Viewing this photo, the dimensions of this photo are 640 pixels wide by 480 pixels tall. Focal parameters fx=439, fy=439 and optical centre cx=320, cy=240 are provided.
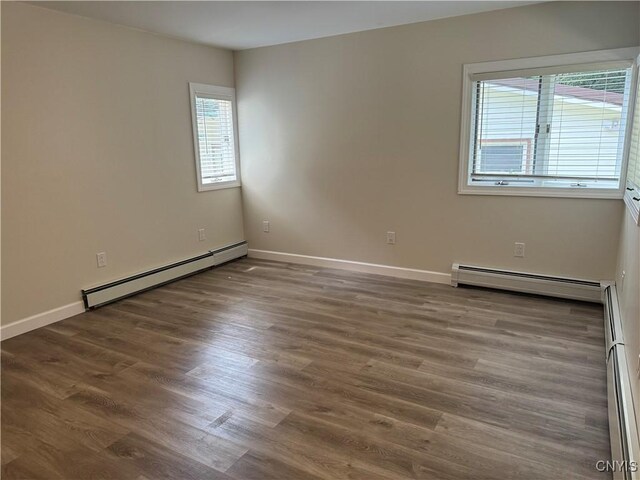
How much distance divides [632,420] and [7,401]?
3039mm

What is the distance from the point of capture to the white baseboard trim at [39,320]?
323 cm

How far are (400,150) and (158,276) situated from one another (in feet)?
8.75

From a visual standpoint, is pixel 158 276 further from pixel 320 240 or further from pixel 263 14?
pixel 263 14

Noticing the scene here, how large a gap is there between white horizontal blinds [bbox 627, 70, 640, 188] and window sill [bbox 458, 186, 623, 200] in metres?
0.23

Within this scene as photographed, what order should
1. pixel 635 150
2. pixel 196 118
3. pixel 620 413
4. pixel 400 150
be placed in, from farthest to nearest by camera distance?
pixel 196 118 → pixel 400 150 → pixel 635 150 → pixel 620 413

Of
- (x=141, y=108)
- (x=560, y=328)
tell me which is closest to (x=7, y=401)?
(x=141, y=108)

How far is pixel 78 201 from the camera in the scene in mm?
3629

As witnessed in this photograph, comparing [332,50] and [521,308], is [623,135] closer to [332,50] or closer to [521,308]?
[521,308]

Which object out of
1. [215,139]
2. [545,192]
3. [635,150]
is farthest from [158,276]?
[635,150]

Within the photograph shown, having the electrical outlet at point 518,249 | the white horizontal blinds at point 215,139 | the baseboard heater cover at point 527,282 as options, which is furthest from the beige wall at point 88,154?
the electrical outlet at point 518,249

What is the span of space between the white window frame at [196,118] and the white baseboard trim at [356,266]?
92 centimetres

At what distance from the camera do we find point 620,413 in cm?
187

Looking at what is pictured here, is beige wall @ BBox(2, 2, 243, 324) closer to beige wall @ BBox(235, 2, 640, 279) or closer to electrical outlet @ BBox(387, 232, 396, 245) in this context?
beige wall @ BBox(235, 2, 640, 279)

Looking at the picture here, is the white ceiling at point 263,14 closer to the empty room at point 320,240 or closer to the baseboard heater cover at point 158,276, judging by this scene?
the empty room at point 320,240
